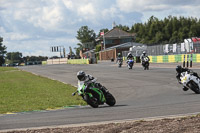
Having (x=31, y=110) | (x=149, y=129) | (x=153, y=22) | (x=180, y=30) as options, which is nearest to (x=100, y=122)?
(x=149, y=129)

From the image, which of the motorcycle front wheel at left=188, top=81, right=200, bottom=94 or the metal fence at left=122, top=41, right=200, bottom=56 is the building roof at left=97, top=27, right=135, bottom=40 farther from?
the motorcycle front wheel at left=188, top=81, right=200, bottom=94

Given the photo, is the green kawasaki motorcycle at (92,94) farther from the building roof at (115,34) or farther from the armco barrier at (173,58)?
the building roof at (115,34)

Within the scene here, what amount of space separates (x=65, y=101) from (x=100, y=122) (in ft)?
24.9

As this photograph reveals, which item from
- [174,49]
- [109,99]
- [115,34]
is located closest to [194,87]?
[109,99]

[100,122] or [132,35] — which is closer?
[100,122]

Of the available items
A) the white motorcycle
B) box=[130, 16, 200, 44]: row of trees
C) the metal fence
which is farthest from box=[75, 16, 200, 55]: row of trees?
the white motorcycle

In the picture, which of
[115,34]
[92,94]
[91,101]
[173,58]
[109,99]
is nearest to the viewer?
[91,101]

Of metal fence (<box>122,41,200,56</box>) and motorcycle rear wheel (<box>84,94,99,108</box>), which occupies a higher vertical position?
metal fence (<box>122,41,200,56</box>)

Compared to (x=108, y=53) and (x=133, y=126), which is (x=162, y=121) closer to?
(x=133, y=126)

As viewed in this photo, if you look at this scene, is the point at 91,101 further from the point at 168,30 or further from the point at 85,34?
the point at 85,34

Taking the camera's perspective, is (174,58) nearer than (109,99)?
No

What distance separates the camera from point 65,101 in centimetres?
1708

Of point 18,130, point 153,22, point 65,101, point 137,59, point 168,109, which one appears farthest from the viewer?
point 153,22

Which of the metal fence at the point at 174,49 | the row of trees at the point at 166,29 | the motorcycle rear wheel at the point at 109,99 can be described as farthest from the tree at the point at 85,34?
the motorcycle rear wheel at the point at 109,99
